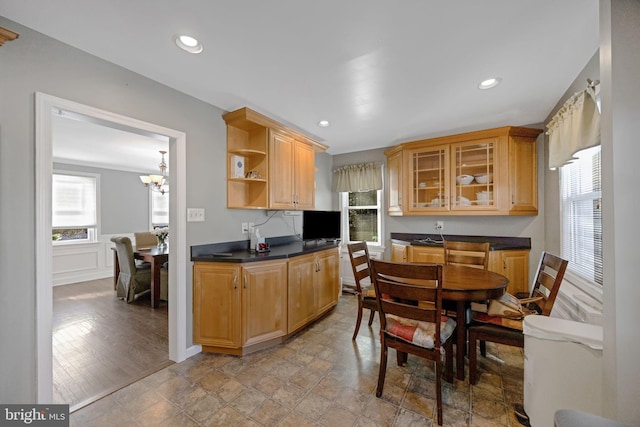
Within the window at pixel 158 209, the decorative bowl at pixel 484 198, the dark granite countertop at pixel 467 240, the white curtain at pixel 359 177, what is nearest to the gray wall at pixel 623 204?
the dark granite countertop at pixel 467 240

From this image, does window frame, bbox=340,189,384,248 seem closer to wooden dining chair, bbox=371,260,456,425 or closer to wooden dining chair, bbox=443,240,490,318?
wooden dining chair, bbox=443,240,490,318

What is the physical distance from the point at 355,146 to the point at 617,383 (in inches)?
144

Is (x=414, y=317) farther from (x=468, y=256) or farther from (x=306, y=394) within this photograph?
(x=468, y=256)

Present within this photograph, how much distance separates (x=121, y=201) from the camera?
18.6 ft

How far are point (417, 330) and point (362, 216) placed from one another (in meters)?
2.87

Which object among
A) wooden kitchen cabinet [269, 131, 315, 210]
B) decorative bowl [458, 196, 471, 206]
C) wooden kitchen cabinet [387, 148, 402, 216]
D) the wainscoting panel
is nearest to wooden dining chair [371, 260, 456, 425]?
wooden kitchen cabinet [269, 131, 315, 210]

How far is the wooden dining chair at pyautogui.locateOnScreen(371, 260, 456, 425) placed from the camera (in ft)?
4.98

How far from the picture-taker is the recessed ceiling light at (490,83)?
2059 mm

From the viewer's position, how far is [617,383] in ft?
3.48

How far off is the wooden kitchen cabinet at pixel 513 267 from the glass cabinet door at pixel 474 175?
62 centimetres

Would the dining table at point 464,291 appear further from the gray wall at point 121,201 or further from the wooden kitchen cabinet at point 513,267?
the gray wall at point 121,201

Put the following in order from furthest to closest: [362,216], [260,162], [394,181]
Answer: [362,216] → [394,181] → [260,162]

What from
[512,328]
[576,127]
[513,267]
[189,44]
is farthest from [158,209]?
[576,127]

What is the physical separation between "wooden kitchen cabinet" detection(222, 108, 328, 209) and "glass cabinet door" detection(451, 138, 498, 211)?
2.20m
